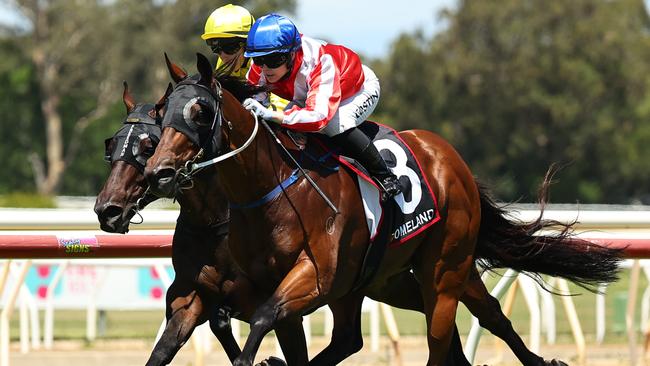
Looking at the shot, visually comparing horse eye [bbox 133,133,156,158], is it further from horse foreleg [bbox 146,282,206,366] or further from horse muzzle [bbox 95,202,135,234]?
horse foreleg [bbox 146,282,206,366]

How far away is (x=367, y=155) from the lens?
5062 mm

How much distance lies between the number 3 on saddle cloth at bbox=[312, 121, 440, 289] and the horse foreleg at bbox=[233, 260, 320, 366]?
0.46m

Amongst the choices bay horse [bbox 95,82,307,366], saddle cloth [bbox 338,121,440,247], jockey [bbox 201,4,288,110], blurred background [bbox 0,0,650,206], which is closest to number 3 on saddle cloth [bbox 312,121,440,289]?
saddle cloth [bbox 338,121,440,247]

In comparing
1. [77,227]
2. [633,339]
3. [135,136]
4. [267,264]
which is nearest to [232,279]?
[267,264]

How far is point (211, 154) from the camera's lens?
4.53 m

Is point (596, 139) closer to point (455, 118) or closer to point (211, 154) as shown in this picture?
point (455, 118)

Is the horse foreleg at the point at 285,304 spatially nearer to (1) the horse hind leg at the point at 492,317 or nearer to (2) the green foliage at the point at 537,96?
(1) the horse hind leg at the point at 492,317

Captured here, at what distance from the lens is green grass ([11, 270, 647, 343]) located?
1000 centimetres

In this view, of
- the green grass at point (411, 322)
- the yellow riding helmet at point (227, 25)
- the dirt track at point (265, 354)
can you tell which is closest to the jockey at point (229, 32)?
the yellow riding helmet at point (227, 25)

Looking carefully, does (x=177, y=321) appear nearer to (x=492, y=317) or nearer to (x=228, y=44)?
(x=228, y=44)

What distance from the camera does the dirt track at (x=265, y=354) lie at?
26.0 feet

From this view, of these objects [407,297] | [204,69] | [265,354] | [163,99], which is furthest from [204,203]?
[265,354]

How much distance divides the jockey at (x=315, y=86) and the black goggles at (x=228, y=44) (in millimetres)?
488

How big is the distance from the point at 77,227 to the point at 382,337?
4093 mm
